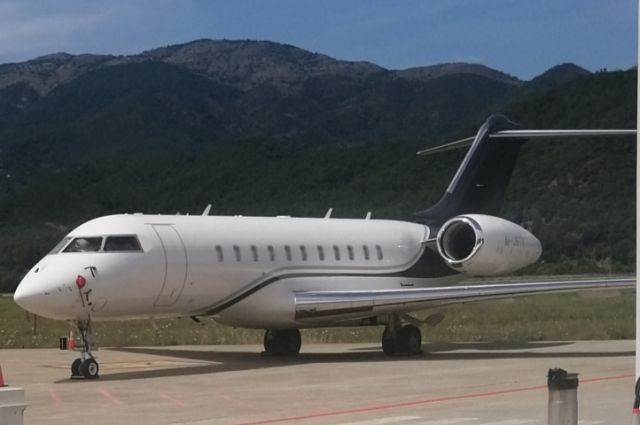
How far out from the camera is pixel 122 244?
2189 cm

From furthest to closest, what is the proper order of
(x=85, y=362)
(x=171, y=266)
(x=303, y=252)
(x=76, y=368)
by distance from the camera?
(x=303, y=252), (x=171, y=266), (x=76, y=368), (x=85, y=362)

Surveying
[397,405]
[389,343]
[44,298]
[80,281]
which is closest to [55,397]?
[44,298]

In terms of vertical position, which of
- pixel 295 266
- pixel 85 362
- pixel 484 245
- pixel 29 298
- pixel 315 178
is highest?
pixel 315 178

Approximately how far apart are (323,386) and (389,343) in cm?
641

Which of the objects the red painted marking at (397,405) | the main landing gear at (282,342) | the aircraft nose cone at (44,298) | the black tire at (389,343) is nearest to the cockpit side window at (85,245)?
the aircraft nose cone at (44,298)

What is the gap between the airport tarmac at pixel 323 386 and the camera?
51.0 feet

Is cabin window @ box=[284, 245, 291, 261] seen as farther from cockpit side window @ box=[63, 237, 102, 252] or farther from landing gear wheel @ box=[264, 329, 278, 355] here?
cockpit side window @ box=[63, 237, 102, 252]

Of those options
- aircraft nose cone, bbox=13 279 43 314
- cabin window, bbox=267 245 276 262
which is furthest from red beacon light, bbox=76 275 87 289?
cabin window, bbox=267 245 276 262

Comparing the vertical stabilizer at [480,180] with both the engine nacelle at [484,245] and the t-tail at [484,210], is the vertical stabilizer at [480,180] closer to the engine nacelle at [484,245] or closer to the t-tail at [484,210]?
the t-tail at [484,210]

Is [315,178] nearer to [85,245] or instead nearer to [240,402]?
[85,245]

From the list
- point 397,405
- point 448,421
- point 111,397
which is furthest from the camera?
point 111,397

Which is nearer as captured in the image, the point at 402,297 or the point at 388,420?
A: the point at 388,420

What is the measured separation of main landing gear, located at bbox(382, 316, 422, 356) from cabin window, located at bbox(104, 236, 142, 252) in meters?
5.86

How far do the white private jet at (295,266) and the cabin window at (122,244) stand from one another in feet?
0.08
